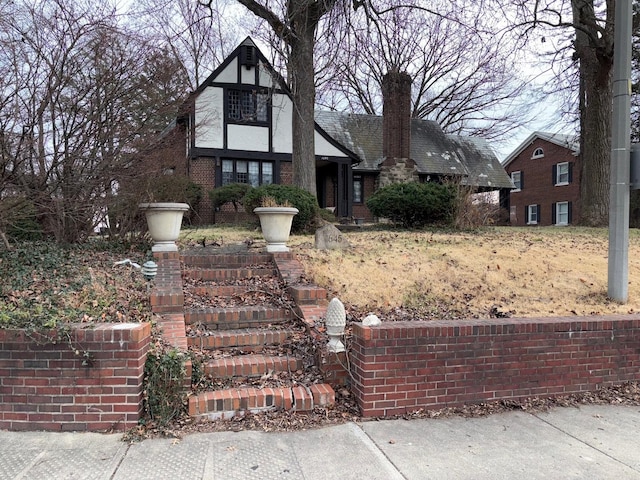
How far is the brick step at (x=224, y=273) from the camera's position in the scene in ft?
18.5

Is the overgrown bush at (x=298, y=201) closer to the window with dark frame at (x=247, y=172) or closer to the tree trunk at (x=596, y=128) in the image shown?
the window with dark frame at (x=247, y=172)

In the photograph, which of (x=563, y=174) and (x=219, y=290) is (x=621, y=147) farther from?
(x=563, y=174)

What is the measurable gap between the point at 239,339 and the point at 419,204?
23.2ft

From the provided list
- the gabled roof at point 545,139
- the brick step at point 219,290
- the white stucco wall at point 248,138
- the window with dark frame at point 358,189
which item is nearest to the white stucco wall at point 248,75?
the white stucco wall at point 248,138

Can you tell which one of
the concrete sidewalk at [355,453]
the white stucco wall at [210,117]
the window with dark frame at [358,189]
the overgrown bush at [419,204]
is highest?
the white stucco wall at [210,117]

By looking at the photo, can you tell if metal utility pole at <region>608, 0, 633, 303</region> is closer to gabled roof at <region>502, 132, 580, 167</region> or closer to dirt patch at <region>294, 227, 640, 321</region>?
dirt patch at <region>294, 227, 640, 321</region>

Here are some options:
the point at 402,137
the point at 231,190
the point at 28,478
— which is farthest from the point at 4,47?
the point at 402,137

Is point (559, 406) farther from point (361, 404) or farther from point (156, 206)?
point (156, 206)

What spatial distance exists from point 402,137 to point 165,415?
19.0 meters

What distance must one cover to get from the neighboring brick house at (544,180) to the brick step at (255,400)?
25.3 meters

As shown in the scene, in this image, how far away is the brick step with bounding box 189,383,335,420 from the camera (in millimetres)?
3518

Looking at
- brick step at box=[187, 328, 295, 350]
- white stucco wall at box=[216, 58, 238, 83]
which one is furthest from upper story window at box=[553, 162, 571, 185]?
brick step at box=[187, 328, 295, 350]

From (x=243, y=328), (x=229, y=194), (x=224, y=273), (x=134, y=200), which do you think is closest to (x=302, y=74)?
(x=229, y=194)

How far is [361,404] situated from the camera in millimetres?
3703
